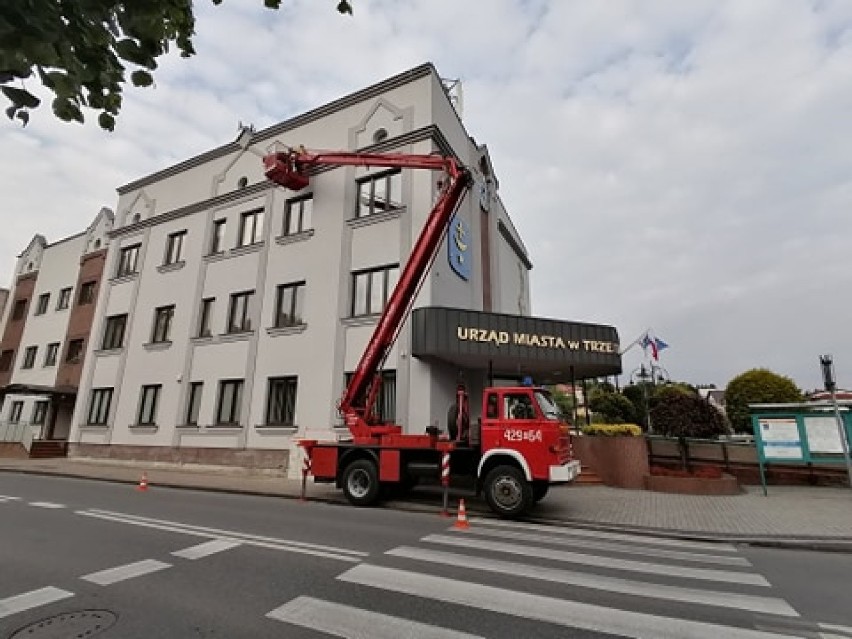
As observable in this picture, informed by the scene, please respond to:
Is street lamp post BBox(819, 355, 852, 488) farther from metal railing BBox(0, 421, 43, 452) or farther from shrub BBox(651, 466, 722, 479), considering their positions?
metal railing BBox(0, 421, 43, 452)

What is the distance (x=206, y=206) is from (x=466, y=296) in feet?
43.0

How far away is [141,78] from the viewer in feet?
10.1

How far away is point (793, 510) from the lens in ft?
34.5

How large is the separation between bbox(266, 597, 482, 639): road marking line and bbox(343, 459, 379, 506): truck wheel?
642 centimetres

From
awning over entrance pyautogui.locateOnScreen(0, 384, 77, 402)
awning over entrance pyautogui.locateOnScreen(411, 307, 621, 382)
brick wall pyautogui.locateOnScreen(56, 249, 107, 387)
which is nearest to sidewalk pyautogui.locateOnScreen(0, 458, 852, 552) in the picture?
awning over entrance pyautogui.locateOnScreen(411, 307, 621, 382)

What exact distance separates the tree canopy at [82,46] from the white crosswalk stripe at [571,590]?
4295 millimetres

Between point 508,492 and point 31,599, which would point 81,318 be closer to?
point 31,599

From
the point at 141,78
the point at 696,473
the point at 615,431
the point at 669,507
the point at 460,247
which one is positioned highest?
the point at 460,247

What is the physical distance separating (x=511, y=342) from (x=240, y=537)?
987cm

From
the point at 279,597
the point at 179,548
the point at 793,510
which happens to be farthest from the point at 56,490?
the point at 793,510

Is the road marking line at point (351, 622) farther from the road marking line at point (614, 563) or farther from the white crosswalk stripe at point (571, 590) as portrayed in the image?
the road marking line at point (614, 563)

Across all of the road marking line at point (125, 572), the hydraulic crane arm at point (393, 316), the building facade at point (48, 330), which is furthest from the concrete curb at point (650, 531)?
the building facade at point (48, 330)

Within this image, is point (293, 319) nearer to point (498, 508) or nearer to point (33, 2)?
point (498, 508)

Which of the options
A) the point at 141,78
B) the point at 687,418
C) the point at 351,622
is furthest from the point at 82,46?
the point at 687,418
